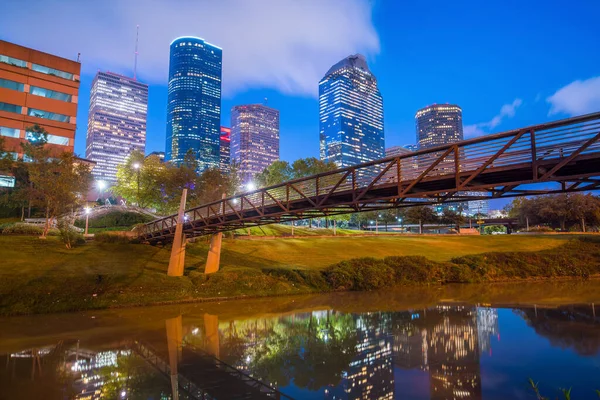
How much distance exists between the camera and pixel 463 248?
57812mm

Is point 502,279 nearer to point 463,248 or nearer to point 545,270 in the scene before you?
point 545,270

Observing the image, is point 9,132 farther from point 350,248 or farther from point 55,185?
point 350,248

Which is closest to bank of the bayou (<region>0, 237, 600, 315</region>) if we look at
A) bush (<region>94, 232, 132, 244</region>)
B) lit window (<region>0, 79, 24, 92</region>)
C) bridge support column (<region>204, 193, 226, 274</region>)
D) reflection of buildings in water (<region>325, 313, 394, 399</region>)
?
bridge support column (<region>204, 193, 226, 274</region>)

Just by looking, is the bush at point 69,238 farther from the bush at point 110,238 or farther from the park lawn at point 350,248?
the park lawn at point 350,248

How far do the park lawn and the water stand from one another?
1660 centimetres

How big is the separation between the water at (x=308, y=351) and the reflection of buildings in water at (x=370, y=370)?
62 millimetres

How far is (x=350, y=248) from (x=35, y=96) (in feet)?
210

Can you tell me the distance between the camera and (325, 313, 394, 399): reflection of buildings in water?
1095 centimetres

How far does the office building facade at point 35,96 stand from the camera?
206 ft

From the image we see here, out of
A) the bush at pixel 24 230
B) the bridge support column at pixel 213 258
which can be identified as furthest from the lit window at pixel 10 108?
the bridge support column at pixel 213 258

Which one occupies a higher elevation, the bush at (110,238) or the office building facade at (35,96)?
the office building facade at (35,96)

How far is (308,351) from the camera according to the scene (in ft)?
49.9

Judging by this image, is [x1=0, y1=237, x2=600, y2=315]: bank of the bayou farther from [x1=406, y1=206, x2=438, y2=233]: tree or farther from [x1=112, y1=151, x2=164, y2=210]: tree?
[x1=406, y1=206, x2=438, y2=233]: tree

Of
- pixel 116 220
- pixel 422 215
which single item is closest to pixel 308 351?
pixel 116 220
